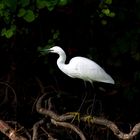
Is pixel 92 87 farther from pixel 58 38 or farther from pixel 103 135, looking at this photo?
pixel 103 135

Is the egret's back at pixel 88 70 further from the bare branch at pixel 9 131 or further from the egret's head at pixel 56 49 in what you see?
the bare branch at pixel 9 131

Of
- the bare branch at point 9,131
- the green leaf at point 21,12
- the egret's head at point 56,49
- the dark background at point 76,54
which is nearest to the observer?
the bare branch at point 9,131

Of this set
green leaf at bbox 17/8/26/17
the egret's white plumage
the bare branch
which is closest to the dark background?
the egret's white plumage

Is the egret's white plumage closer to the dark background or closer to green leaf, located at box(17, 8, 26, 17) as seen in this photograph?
the dark background

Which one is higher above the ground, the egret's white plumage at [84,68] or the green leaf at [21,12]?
the green leaf at [21,12]

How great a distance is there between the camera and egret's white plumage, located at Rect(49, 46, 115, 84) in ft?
11.6

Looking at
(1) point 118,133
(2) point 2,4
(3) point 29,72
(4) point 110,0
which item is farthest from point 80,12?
(1) point 118,133

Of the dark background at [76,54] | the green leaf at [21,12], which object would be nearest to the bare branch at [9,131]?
the green leaf at [21,12]

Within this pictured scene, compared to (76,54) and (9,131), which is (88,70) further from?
(9,131)

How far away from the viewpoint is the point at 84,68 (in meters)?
3.58

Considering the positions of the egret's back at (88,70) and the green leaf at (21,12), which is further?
the egret's back at (88,70)

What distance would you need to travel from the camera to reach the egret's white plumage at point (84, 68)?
11.6 feet

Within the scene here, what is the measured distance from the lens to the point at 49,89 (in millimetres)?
4113

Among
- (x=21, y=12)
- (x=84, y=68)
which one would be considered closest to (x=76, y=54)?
(x=84, y=68)
